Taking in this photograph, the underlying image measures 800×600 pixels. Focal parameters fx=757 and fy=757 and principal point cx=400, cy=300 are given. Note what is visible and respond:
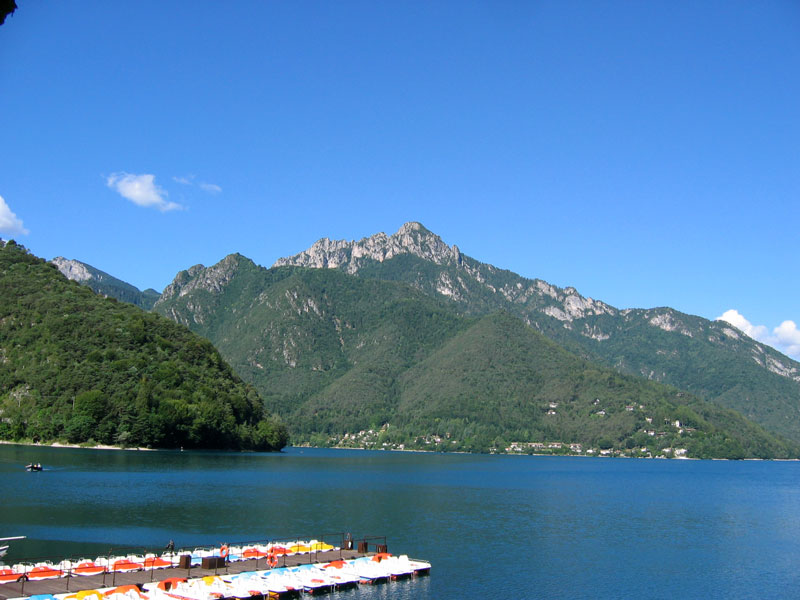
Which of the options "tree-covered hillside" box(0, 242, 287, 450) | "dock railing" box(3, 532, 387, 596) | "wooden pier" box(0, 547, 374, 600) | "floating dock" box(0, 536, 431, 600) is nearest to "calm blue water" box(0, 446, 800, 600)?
"floating dock" box(0, 536, 431, 600)

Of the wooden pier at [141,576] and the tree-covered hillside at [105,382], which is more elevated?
the tree-covered hillside at [105,382]

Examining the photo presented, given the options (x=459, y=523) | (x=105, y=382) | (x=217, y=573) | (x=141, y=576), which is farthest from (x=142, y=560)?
(x=105, y=382)

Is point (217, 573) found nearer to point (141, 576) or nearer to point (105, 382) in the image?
point (141, 576)

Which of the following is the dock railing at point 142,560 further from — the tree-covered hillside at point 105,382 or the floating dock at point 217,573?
the tree-covered hillside at point 105,382

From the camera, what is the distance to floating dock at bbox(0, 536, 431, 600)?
4100 cm

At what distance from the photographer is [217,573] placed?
4628 centimetres

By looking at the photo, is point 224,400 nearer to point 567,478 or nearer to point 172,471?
point 172,471

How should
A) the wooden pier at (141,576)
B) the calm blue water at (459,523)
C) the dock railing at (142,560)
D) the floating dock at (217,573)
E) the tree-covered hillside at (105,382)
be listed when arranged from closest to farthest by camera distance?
1. the wooden pier at (141,576)
2. the floating dock at (217,573)
3. the dock railing at (142,560)
4. the calm blue water at (459,523)
5. the tree-covered hillside at (105,382)

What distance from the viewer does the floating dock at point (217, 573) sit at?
41.0 meters

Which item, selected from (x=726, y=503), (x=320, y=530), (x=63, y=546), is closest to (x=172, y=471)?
(x=320, y=530)

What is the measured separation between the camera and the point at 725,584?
54.1 meters

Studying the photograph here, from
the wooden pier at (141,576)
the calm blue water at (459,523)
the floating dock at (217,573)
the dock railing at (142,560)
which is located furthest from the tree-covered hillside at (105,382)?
the wooden pier at (141,576)

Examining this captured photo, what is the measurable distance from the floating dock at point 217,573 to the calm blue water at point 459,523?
2303mm

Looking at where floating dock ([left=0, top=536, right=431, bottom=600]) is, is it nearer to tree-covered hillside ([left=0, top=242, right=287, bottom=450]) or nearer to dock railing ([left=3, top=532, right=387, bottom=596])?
dock railing ([left=3, top=532, right=387, bottom=596])
